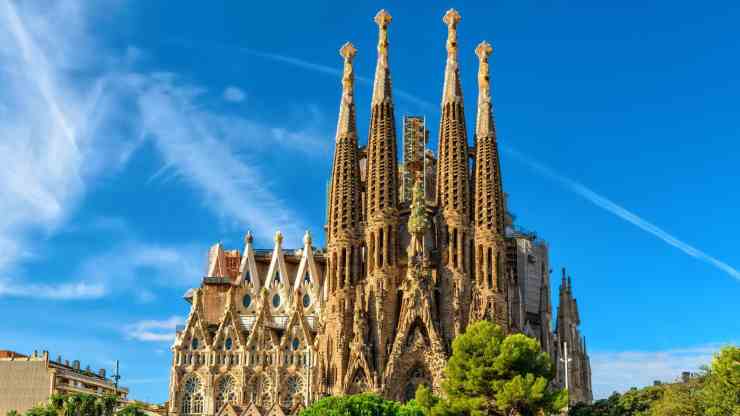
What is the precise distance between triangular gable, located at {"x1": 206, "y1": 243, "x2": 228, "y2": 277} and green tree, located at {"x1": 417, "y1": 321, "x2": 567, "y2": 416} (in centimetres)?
2967

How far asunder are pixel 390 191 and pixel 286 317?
12.7m

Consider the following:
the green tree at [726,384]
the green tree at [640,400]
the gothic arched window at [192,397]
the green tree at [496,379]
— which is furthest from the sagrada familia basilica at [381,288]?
the green tree at [726,384]

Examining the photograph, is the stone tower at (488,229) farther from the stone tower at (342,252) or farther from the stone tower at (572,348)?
the stone tower at (572,348)

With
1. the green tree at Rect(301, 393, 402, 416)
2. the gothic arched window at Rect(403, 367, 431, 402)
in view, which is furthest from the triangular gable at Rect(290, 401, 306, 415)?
the green tree at Rect(301, 393, 402, 416)

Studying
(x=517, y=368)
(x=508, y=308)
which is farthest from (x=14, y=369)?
(x=517, y=368)

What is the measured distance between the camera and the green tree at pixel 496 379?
45.3 metres

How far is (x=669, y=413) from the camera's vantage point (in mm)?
41344

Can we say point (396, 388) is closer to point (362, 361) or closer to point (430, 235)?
point (362, 361)

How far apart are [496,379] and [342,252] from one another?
18.4 metres

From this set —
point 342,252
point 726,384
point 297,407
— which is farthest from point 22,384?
point 726,384

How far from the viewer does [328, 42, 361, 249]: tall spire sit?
6312 cm

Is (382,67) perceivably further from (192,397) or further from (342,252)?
(192,397)

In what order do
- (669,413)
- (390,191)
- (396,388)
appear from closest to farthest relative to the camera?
1. (669,413)
2. (396,388)
3. (390,191)

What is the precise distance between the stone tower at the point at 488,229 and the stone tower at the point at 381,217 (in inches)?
209
